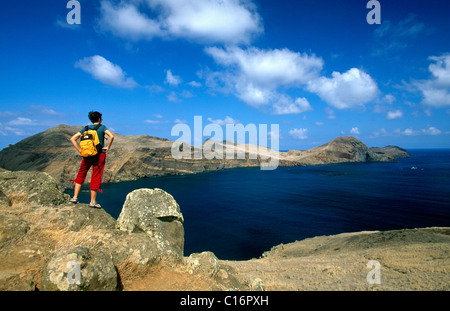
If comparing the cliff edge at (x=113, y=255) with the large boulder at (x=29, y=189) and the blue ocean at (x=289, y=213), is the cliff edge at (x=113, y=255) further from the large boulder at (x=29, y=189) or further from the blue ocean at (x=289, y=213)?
the blue ocean at (x=289, y=213)

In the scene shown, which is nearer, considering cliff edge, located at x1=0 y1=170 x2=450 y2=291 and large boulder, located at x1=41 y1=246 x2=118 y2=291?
large boulder, located at x1=41 y1=246 x2=118 y2=291

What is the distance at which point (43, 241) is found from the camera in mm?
4820

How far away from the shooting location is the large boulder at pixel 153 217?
659 centimetres

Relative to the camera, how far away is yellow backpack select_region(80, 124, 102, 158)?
6285mm

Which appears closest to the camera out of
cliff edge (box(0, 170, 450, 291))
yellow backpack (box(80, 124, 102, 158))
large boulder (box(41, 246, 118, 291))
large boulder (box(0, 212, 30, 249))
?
large boulder (box(41, 246, 118, 291))

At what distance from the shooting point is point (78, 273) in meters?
3.69

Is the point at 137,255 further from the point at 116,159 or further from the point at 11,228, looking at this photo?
the point at 116,159

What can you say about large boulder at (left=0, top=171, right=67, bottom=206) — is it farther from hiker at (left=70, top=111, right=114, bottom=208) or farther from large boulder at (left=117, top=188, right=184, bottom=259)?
large boulder at (left=117, top=188, right=184, bottom=259)

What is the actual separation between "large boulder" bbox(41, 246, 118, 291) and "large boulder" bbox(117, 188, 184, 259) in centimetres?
187

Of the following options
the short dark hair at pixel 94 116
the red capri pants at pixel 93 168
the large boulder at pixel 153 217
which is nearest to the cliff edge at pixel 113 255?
the large boulder at pixel 153 217

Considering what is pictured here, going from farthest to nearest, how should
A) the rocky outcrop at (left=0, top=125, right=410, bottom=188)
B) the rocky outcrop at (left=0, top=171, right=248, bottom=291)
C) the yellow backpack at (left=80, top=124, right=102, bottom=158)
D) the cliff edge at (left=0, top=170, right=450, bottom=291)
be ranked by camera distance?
the rocky outcrop at (left=0, top=125, right=410, bottom=188)
the yellow backpack at (left=80, top=124, right=102, bottom=158)
the cliff edge at (left=0, top=170, right=450, bottom=291)
the rocky outcrop at (left=0, top=171, right=248, bottom=291)

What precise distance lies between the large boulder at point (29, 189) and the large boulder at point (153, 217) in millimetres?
2111

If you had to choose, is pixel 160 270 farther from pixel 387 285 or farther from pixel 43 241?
pixel 387 285

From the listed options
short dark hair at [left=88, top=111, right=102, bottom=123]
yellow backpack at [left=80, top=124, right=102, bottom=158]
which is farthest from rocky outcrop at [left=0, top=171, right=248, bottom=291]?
short dark hair at [left=88, top=111, right=102, bottom=123]
